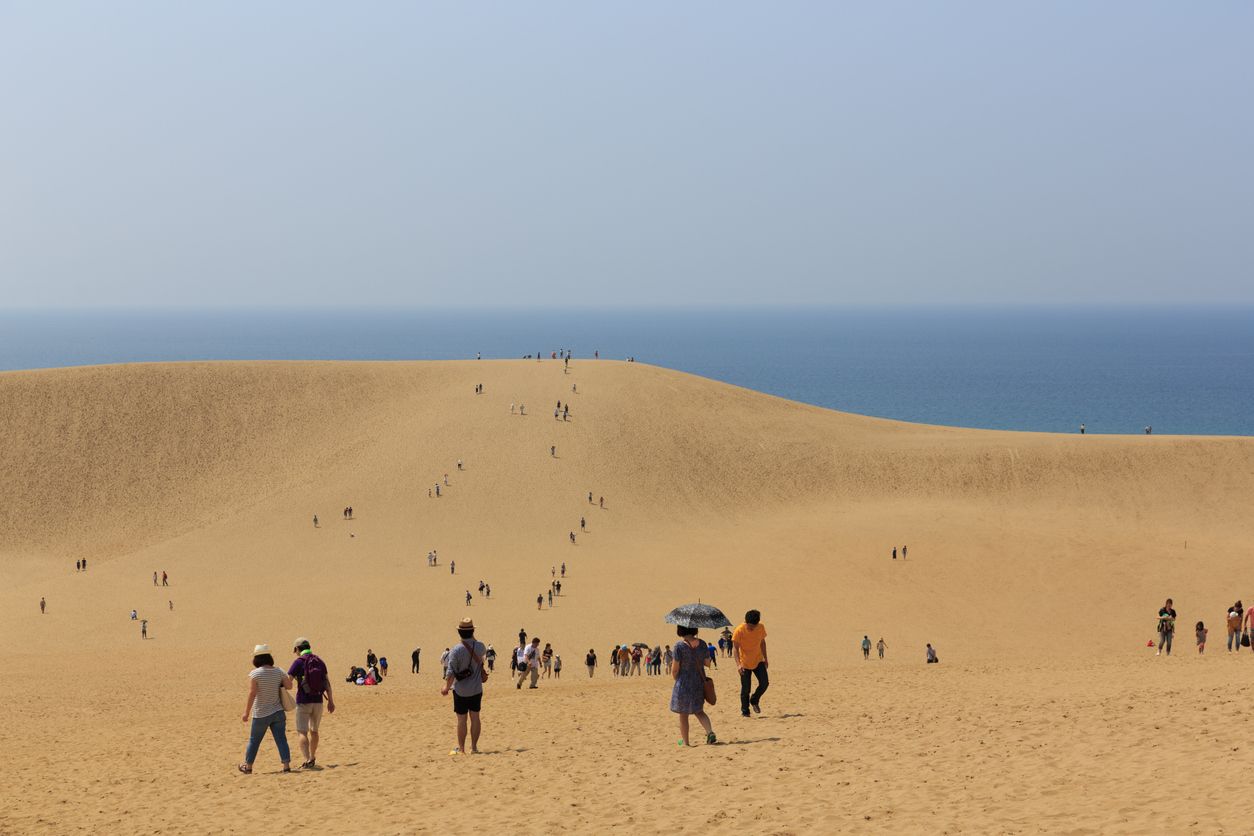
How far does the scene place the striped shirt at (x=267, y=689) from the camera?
48.1 feet

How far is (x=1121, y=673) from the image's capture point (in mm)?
21844

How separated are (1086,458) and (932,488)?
841 cm

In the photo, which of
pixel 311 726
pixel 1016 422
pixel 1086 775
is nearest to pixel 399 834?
pixel 311 726

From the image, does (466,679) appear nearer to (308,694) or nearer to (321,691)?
(321,691)

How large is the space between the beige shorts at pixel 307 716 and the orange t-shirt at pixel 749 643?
234 inches

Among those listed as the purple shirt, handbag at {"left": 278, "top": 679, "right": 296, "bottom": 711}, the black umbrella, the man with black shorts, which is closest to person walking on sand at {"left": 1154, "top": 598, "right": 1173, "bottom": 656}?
the black umbrella

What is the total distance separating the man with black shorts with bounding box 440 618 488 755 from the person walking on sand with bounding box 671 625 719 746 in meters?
2.52

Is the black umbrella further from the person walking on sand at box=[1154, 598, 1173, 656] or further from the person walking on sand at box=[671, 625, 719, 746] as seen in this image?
the person walking on sand at box=[1154, 598, 1173, 656]

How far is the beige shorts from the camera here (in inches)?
604

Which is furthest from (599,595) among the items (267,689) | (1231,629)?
(267,689)

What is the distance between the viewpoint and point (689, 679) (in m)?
15.3

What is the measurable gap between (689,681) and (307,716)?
5042 millimetres

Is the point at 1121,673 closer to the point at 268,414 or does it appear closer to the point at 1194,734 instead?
the point at 1194,734

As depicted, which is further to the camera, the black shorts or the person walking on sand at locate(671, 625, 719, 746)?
the black shorts
